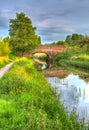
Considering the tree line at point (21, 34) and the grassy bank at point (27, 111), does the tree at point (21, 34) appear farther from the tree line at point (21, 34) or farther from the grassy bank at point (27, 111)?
the grassy bank at point (27, 111)

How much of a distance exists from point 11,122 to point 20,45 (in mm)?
63189

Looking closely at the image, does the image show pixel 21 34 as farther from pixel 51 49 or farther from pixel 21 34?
pixel 51 49

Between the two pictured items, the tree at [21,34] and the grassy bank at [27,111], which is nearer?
the grassy bank at [27,111]

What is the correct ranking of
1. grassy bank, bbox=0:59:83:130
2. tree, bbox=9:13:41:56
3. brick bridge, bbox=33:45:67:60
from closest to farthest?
grassy bank, bbox=0:59:83:130
tree, bbox=9:13:41:56
brick bridge, bbox=33:45:67:60

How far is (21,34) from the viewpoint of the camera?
242ft

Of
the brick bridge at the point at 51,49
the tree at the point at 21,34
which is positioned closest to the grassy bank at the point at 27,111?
the tree at the point at 21,34

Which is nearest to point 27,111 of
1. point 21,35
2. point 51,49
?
point 21,35

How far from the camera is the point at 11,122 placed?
33.7 feet

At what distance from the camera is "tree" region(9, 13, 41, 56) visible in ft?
240

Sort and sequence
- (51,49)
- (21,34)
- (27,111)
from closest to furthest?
(27,111) < (21,34) < (51,49)

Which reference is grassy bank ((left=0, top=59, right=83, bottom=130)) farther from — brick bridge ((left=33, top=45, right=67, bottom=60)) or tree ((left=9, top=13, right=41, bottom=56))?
brick bridge ((left=33, top=45, right=67, bottom=60))

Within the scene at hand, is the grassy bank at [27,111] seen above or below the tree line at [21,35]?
below

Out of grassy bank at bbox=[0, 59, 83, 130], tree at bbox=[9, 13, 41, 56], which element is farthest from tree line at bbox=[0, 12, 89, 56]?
grassy bank at bbox=[0, 59, 83, 130]

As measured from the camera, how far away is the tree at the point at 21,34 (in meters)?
73.2
